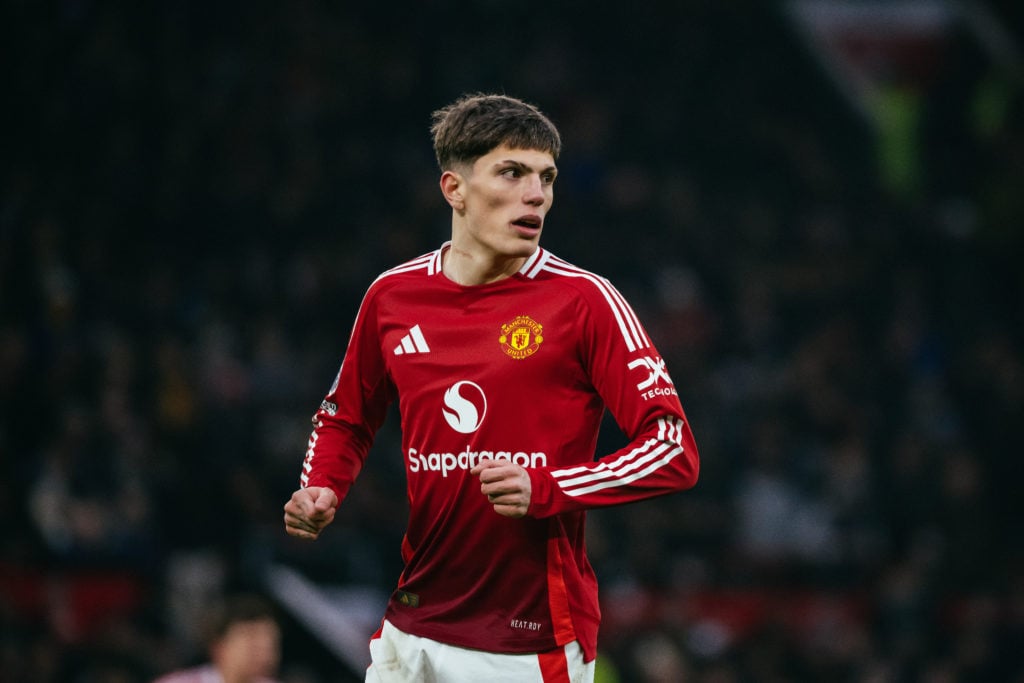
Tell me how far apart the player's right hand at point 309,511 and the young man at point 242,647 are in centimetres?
164

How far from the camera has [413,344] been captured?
3.79 metres

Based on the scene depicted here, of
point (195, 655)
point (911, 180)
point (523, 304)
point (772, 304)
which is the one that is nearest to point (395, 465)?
point (195, 655)

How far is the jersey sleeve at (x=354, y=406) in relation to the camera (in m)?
3.92

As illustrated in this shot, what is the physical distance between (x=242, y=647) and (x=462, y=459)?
6.30ft

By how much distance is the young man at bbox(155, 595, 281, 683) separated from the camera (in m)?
5.16

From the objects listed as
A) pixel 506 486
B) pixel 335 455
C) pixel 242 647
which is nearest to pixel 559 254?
pixel 242 647

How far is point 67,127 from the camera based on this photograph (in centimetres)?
1076

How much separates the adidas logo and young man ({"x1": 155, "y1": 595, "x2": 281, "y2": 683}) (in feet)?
5.92

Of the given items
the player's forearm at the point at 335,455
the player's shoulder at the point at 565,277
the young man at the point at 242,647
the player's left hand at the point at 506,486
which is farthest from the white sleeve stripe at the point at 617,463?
the young man at the point at 242,647

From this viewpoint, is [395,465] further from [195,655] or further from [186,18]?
[186,18]

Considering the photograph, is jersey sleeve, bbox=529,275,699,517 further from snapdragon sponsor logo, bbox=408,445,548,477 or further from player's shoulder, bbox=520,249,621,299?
snapdragon sponsor logo, bbox=408,445,548,477

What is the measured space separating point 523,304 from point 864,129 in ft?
45.9

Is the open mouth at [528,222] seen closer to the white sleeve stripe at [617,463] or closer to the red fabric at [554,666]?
the white sleeve stripe at [617,463]

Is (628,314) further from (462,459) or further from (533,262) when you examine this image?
(462,459)
